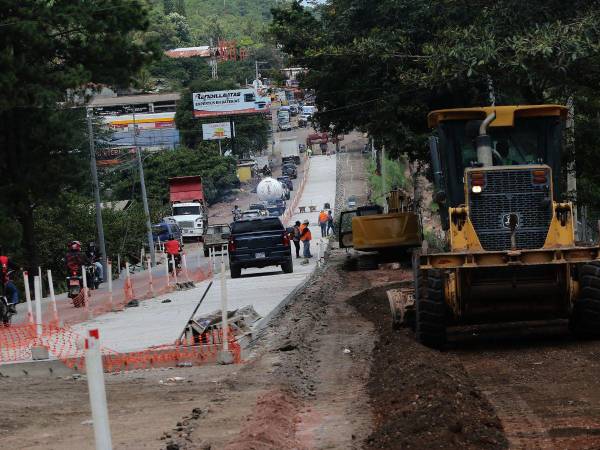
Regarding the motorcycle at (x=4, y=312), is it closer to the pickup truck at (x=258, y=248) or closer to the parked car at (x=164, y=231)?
the pickup truck at (x=258, y=248)

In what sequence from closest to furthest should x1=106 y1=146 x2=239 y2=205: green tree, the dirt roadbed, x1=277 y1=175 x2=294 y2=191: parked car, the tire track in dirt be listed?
the tire track in dirt → the dirt roadbed → x1=106 y1=146 x2=239 y2=205: green tree → x1=277 y1=175 x2=294 y2=191: parked car

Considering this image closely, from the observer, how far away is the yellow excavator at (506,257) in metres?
15.3

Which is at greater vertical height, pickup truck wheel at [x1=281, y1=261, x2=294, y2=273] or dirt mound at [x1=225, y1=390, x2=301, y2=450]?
dirt mound at [x1=225, y1=390, x2=301, y2=450]

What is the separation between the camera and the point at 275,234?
1566 inches

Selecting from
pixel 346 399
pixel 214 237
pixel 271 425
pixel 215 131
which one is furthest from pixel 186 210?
pixel 271 425

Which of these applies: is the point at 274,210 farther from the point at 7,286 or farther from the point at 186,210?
the point at 7,286

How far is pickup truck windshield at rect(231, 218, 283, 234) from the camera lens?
40.5m

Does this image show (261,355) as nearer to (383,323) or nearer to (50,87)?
(383,323)

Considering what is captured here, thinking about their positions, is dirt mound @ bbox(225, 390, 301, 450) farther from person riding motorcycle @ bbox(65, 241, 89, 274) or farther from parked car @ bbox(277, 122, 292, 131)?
parked car @ bbox(277, 122, 292, 131)

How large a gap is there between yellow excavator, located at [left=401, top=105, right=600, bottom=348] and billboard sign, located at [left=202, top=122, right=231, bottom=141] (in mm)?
105843

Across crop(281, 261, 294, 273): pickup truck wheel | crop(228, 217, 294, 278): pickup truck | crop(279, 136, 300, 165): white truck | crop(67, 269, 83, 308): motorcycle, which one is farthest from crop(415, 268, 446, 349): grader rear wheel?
crop(279, 136, 300, 165): white truck

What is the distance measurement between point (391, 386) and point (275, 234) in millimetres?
27101

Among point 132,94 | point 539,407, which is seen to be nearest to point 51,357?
point 539,407

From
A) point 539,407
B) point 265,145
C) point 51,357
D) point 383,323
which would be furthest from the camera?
point 265,145
